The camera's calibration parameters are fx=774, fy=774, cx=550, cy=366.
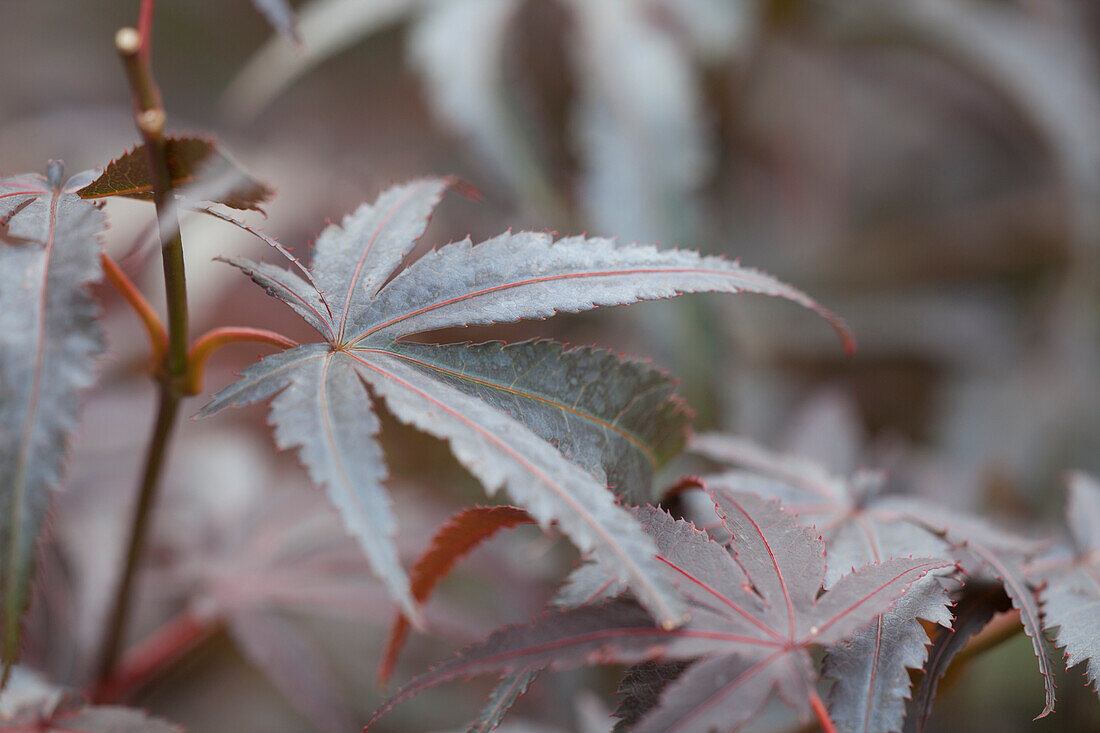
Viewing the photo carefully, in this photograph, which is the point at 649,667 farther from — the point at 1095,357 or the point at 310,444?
the point at 1095,357

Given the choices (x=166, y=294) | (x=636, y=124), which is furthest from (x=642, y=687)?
(x=636, y=124)

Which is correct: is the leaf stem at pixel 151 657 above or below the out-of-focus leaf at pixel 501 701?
below

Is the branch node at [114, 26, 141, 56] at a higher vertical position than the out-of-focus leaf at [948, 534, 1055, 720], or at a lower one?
higher

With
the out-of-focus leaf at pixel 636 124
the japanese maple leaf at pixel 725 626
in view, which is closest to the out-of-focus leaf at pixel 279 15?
the japanese maple leaf at pixel 725 626

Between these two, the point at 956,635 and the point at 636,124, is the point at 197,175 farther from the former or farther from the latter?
the point at 636,124

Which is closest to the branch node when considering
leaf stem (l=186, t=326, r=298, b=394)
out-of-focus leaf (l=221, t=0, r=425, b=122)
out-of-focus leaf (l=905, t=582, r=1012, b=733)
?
leaf stem (l=186, t=326, r=298, b=394)

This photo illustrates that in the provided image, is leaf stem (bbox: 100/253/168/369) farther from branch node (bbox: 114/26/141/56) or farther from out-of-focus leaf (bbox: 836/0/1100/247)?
out-of-focus leaf (bbox: 836/0/1100/247)

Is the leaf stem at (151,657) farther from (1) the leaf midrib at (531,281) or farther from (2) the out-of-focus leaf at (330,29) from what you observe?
(2) the out-of-focus leaf at (330,29)
